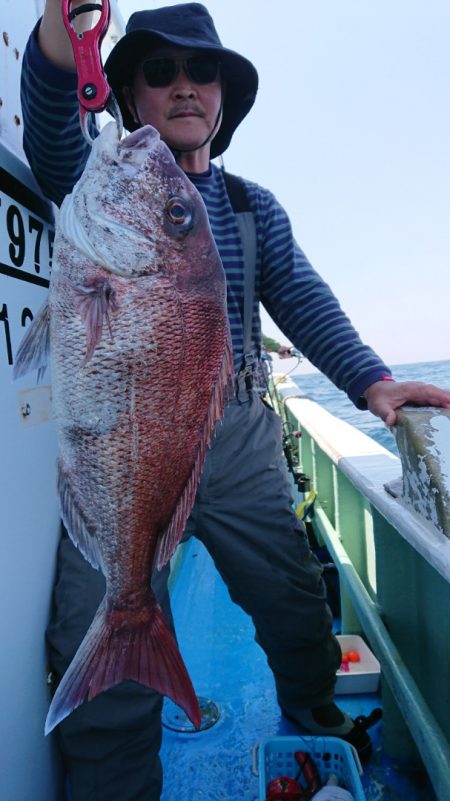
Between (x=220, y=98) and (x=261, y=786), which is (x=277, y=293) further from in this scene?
(x=261, y=786)

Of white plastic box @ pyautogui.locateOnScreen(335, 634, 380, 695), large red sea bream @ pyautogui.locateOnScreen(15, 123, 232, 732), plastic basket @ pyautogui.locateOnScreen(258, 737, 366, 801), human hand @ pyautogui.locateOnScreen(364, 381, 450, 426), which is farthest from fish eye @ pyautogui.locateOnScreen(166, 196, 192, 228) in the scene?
white plastic box @ pyautogui.locateOnScreen(335, 634, 380, 695)

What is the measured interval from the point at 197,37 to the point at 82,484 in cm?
138

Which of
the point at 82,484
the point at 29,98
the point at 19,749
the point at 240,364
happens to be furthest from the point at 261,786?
the point at 29,98

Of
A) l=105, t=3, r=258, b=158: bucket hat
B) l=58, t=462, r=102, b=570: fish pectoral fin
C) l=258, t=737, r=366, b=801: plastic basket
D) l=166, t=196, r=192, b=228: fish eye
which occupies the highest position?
l=105, t=3, r=258, b=158: bucket hat

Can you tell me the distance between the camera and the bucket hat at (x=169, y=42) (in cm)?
163

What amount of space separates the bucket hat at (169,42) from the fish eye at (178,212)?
615 mm

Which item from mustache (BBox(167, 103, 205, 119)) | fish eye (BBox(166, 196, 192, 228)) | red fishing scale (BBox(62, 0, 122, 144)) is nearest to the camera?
red fishing scale (BBox(62, 0, 122, 144))

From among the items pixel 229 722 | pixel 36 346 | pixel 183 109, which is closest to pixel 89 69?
pixel 36 346

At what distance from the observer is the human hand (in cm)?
175

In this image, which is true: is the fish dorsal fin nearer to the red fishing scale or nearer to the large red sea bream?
the large red sea bream

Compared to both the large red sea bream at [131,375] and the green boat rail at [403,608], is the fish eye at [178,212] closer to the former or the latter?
the large red sea bream at [131,375]

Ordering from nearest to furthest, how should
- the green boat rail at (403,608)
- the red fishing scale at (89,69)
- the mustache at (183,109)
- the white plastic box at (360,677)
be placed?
the red fishing scale at (89,69) → the green boat rail at (403,608) → the mustache at (183,109) → the white plastic box at (360,677)

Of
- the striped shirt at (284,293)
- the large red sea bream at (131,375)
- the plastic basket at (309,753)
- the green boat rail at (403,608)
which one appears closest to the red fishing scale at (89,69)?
the large red sea bream at (131,375)

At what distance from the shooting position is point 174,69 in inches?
67.1
